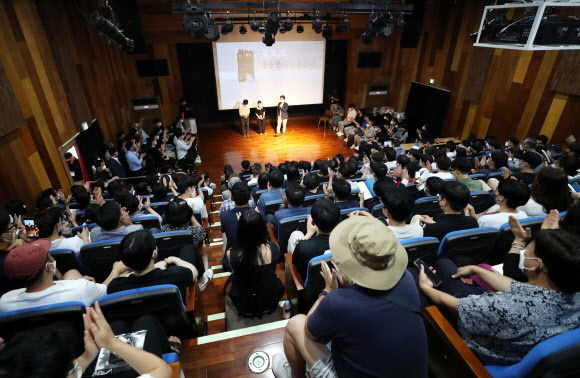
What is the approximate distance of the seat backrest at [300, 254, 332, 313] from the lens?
203 cm

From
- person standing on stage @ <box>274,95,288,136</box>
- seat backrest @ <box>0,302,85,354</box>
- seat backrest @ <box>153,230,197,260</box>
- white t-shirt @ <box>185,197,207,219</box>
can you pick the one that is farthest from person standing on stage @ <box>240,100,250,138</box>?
seat backrest @ <box>0,302,85,354</box>

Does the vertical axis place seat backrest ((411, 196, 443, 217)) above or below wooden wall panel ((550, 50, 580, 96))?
below

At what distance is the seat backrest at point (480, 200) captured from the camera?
3432 millimetres

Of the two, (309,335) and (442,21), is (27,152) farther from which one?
(442,21)

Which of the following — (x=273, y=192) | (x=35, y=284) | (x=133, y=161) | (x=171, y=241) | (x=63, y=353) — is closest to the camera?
(x=63, y=353)

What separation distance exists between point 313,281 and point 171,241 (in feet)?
4.52

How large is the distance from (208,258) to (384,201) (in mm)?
2576

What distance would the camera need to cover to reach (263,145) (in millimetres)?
9289

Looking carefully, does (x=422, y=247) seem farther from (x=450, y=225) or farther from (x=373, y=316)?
(x=373, y=316)

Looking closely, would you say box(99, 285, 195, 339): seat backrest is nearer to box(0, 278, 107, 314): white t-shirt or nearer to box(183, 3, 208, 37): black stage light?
box(0, 278, 107, 314): white t-shirt

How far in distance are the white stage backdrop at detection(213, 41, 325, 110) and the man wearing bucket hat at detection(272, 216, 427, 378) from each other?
1022 centimetres

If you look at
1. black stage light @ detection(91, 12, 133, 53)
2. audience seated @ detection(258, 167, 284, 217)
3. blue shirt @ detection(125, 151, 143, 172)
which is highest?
black stage light @ detection(91, 12, 133, 53)

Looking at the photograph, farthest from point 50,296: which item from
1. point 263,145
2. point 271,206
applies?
point 263,145

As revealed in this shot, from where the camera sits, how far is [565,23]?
3262mm
